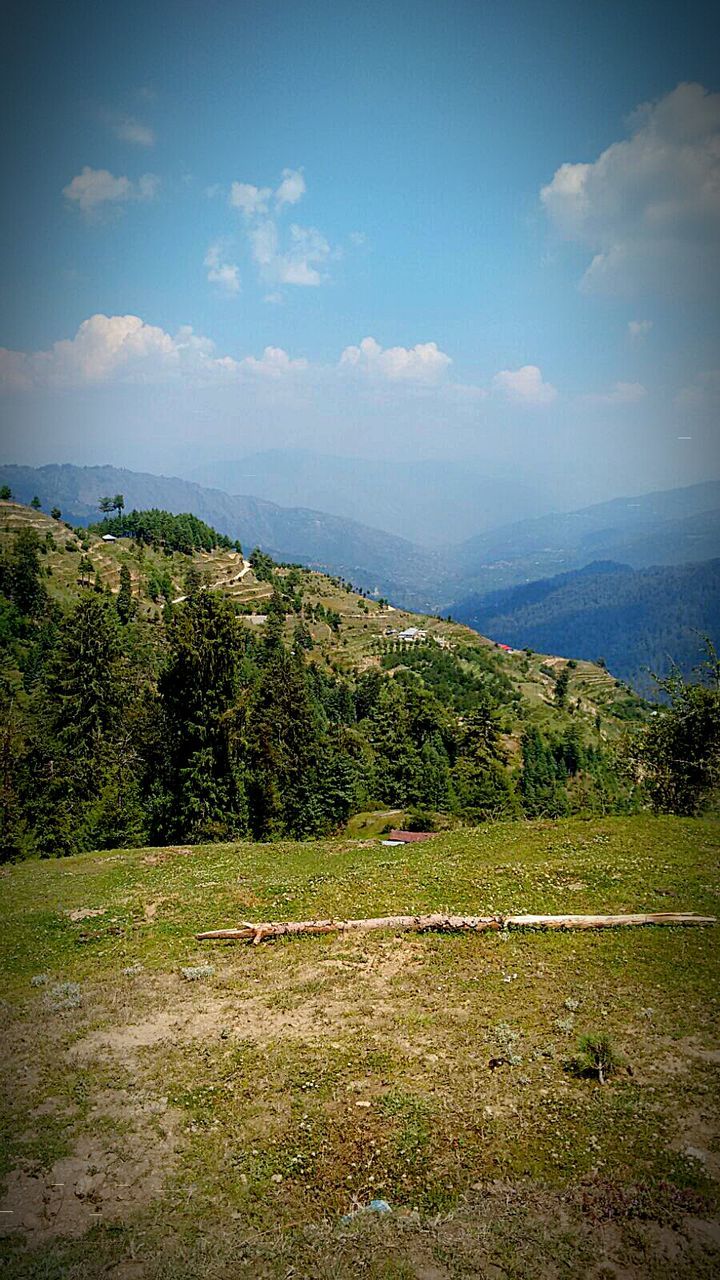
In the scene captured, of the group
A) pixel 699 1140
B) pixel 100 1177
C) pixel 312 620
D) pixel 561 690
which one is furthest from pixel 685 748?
pixel 312 620

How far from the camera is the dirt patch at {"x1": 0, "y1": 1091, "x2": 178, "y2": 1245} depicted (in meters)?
9.33

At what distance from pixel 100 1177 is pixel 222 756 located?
31518 mm

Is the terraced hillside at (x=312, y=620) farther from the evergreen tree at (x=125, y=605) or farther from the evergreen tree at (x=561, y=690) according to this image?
the evergreen tree at (x=125, y=605)

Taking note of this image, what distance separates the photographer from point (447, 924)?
59.0ft

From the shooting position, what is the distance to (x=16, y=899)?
22750mm

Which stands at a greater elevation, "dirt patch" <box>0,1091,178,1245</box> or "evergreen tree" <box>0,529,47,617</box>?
"evergreen tree" <box>0,529,47,617</box>

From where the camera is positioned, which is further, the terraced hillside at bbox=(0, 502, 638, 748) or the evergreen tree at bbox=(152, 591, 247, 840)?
the terraced hillside at bbox=(0, 502, 638, 748)

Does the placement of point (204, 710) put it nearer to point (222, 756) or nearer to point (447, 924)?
point (222, 756)

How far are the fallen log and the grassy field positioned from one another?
47cm

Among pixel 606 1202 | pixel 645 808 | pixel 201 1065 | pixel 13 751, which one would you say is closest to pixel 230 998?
pixel 201 1065

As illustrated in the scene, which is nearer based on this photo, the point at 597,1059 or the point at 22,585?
the point at 597,1059

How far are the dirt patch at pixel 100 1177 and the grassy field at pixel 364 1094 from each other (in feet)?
0.12

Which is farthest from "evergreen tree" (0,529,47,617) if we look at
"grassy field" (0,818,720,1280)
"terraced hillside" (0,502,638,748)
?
"grassy field" (0,818,720,1280)

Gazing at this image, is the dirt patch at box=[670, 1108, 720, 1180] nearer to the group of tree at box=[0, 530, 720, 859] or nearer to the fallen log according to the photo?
the fallen log
